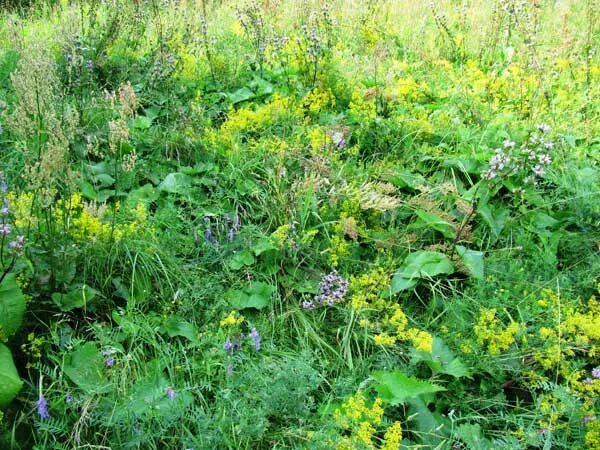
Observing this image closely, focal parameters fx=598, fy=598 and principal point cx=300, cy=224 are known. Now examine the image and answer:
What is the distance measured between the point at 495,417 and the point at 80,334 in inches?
66.3

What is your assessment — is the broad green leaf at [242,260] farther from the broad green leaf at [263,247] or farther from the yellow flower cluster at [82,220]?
the yellow flower cluster at [82,220]

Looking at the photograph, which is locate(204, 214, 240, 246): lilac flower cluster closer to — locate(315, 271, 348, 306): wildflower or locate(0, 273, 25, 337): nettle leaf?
locate(315, 271, 348, 306): wildflower

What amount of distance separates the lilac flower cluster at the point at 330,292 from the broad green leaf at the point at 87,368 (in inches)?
36.2

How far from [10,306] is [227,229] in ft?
3.74

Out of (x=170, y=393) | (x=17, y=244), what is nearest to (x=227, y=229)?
(x=17, y=244)

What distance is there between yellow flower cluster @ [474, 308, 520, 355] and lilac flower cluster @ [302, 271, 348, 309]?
0.60m

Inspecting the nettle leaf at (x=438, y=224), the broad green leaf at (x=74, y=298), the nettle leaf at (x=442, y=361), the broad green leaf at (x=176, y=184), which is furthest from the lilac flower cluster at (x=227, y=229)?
the nettle leaf at (x=442, y=361)

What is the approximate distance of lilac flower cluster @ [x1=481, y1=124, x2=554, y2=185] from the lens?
9.76 ft

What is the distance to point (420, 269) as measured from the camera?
9.25ft

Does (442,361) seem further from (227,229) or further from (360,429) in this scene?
(227,229)

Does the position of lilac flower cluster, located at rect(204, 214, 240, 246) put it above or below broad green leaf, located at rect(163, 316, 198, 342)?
above

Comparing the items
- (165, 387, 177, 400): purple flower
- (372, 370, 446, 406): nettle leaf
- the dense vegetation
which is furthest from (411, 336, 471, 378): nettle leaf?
(165, 387, 177, 400): purple flower

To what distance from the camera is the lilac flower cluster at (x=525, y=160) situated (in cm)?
297

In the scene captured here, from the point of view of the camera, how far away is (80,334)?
96.1 inches
